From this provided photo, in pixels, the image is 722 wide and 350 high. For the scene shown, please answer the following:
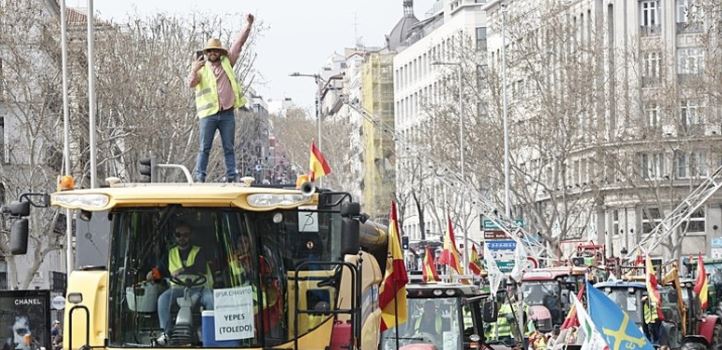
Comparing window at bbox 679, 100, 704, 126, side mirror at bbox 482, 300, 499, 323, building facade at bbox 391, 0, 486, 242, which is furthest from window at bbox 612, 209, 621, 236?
side mirror at bbox 482, 300, 499, 323

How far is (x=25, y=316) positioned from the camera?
25.1 meters

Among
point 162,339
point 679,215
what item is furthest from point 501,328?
point 679,215

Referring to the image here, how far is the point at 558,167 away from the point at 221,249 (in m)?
53.9

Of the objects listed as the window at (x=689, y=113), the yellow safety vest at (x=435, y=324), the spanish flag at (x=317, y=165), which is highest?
the window at (x=689, y=113)

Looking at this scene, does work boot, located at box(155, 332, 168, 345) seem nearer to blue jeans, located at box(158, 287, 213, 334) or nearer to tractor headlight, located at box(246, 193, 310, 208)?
blue jeans, located at box(158, 287, 213, 334)

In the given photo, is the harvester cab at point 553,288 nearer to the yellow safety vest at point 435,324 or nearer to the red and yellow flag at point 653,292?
the red and yellow flag at point 653,292

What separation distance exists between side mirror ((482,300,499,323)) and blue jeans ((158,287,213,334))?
276 inches

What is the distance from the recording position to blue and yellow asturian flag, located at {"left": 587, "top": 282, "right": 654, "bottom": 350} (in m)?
17.1

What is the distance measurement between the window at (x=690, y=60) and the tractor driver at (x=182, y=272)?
52.7 meters

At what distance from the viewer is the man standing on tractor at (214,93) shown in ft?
56.3

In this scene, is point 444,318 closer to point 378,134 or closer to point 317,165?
point 317,165

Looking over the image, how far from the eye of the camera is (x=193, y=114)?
2172 inches

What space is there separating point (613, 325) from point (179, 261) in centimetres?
466

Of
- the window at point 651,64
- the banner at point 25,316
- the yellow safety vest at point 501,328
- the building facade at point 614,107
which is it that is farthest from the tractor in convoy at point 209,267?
the window at point 651,64
